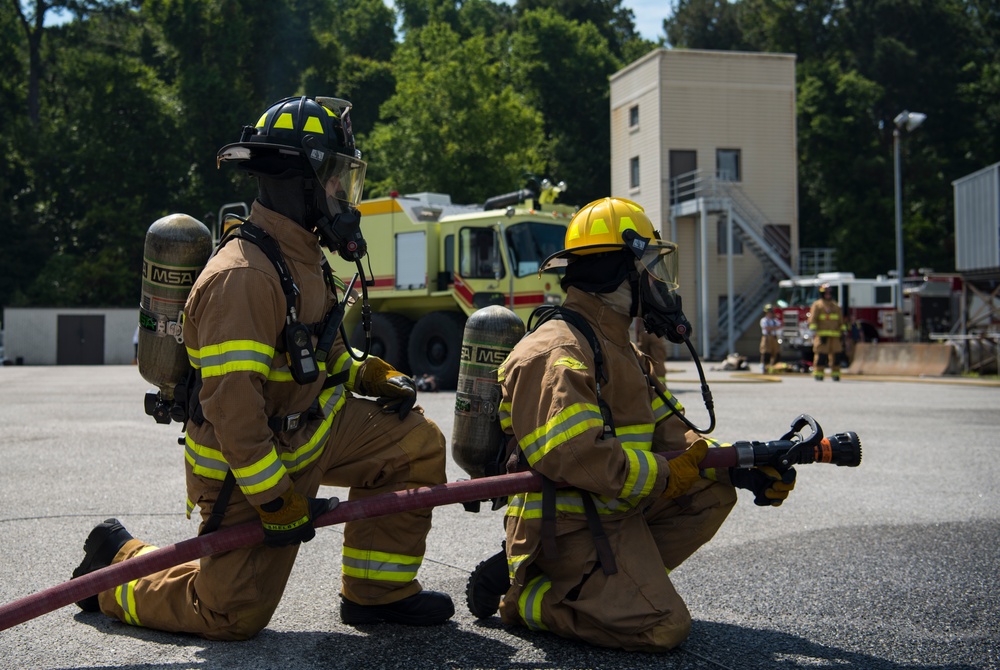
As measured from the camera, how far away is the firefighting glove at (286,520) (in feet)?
10.4

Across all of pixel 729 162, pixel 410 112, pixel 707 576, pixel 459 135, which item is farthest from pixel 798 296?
pixel 707 576

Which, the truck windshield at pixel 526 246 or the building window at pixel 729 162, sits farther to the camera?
the building window at pixel 729 162

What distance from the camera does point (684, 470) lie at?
11.1ft

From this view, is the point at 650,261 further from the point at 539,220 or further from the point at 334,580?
the point at 539,220

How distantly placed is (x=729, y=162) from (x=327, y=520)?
32752 millimetres

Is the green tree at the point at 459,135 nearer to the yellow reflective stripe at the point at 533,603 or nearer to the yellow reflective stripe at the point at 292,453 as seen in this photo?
the yellow reflective stripe at the point at 292,453

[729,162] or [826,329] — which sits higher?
[729,162]

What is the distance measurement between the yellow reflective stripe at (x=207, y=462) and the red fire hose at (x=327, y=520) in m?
0.22

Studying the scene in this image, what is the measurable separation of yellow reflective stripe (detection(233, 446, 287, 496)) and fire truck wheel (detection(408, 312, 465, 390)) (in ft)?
37.7

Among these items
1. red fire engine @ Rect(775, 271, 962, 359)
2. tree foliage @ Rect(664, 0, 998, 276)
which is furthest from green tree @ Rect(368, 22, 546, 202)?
red fire engine @ Rect(775, 271, 962, 359)

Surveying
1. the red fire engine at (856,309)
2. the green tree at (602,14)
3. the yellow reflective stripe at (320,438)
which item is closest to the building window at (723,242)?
the red fire engine at (856,309)

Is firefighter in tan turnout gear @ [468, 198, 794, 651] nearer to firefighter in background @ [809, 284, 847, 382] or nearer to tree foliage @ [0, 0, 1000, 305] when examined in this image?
firefighter in background @ [809, 284, 847, 382]

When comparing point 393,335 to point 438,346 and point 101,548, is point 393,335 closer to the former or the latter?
point 438,346

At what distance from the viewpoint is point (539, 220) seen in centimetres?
1455
